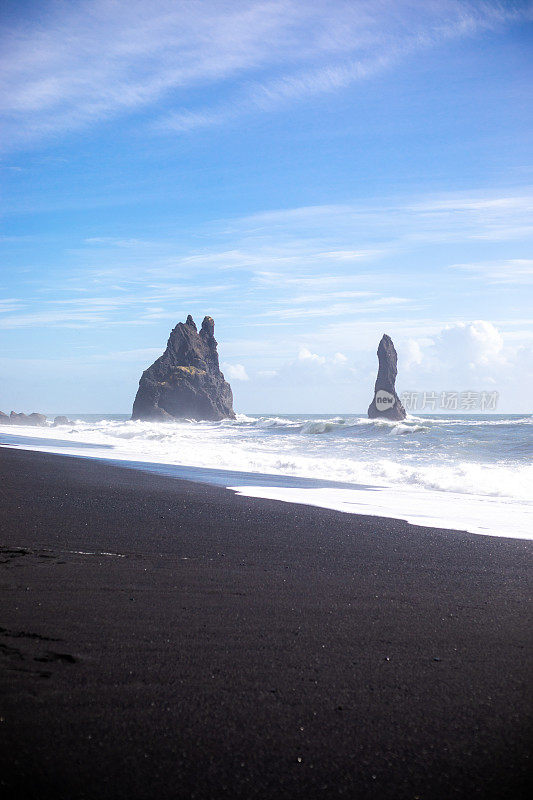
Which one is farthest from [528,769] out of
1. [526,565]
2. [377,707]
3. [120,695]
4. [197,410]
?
[197,410]

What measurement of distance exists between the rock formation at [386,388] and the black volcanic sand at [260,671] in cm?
6727

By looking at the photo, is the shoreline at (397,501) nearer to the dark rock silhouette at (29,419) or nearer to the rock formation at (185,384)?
the dark rock silhouette at (29,419)

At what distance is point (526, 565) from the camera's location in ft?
16.2

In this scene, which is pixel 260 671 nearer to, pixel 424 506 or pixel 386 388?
pixel 424 506

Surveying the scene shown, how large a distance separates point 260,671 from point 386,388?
2876 inches

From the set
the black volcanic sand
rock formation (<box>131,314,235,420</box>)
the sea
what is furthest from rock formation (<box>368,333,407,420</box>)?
the black volcanic sand

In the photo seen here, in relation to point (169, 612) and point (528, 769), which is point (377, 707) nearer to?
point (528, 769)

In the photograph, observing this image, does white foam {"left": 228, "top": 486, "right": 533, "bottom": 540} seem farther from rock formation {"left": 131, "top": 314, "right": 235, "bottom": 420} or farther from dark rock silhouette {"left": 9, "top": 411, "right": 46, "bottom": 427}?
rock formation {"left": 131, "top": 314, "right": 235, "bottom": 420}

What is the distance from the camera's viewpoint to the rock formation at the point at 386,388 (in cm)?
7138

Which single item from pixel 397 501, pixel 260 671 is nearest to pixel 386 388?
pixel 397 501

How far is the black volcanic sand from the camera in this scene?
6.36ft

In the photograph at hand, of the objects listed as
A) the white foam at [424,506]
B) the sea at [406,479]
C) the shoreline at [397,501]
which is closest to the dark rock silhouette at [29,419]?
the sea at [406,479]

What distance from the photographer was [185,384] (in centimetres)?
9231

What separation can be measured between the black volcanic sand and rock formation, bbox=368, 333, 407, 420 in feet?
221
